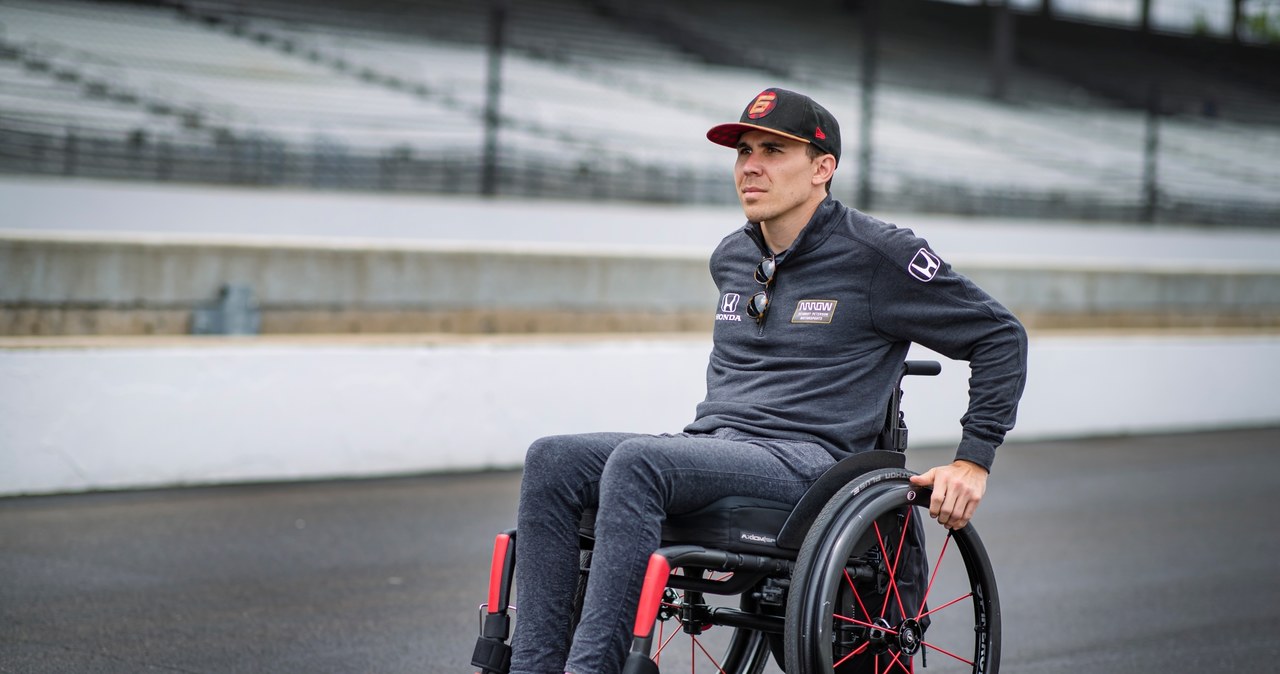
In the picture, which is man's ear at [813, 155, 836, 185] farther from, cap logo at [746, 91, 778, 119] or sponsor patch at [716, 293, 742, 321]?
sponsor patch at [716, 293, 742, 321]

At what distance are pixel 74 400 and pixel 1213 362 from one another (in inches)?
321

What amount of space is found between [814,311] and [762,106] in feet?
1.45

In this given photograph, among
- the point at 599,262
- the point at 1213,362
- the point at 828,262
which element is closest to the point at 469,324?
the point at 599,262

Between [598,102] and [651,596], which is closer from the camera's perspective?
[651,596]

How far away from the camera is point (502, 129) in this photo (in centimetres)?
1766

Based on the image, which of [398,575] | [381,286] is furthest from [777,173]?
[381,286]

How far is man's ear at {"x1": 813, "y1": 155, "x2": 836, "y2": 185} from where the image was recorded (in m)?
3.22

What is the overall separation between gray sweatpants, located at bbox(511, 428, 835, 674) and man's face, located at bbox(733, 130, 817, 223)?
1.63 ft

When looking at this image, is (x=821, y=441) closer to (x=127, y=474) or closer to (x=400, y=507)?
(x=400, y=507)

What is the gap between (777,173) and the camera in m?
3.20

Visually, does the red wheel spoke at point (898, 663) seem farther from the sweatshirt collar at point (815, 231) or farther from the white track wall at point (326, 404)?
the white track wall at point (326, 404)

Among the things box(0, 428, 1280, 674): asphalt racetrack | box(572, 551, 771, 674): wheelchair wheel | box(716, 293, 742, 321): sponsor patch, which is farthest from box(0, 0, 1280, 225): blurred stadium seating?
box(716, 293, 742, 321): sponsor patch

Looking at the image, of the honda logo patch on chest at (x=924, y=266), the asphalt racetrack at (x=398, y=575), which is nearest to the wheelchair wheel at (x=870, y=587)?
the honda logo patch on chest at (x=924, y=266)

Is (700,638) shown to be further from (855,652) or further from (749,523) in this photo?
(749,523)
